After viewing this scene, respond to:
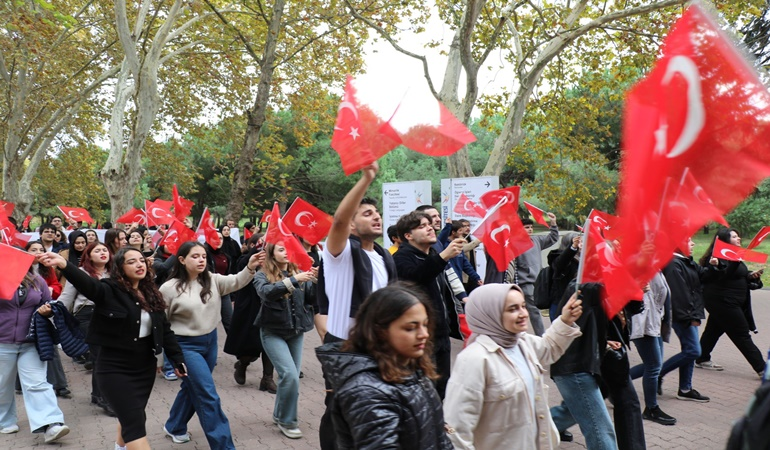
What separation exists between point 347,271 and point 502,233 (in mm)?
2982

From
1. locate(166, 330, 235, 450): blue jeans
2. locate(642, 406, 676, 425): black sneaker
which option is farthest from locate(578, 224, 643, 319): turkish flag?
locate(166, 330, 235, 450): blue jeans

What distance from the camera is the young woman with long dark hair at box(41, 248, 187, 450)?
169 inches

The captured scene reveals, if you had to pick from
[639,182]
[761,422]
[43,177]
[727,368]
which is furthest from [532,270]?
[43,177]

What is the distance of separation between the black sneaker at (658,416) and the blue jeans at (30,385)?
16.4 ft

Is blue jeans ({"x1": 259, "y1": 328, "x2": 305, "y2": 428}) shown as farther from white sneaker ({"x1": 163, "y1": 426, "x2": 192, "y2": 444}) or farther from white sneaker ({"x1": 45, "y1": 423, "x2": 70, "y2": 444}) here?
white sneaker ({"x1": 45, "y1": 423, "x2": 70, "y2": 444})

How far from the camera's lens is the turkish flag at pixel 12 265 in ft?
14.2

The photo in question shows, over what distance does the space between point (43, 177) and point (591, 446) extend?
34.2 meters

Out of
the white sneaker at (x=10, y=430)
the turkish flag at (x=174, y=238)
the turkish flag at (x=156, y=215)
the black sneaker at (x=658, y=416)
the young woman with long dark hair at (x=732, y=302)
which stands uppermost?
the turkish flag at (x=156, y=215)

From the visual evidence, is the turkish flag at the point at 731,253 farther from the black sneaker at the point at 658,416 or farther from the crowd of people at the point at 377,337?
the black sneaker at the point at 658,416

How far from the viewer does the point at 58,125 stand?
2353cm

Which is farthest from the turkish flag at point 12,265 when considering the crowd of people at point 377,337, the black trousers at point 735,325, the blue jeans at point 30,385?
the black trousers at point 735,325

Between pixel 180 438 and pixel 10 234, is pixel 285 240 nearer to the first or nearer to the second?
pixel 180 438

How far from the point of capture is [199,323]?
5145 mm

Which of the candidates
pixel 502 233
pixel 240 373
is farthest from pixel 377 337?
pixel 240 373
